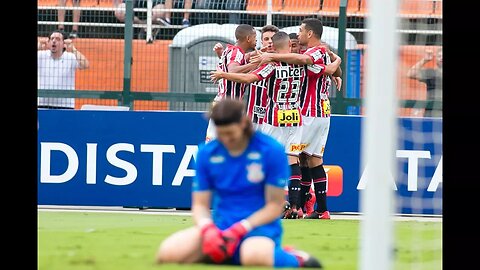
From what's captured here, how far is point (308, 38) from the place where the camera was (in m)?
12.2

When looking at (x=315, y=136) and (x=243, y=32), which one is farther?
(x=315, y=136)

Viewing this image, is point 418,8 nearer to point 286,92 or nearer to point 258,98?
point 286,92

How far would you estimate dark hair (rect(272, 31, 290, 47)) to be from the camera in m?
12.0

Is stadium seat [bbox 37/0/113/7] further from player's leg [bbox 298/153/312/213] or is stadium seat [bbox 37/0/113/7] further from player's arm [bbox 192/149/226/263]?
player's arm [bbox 192/149/226/263]

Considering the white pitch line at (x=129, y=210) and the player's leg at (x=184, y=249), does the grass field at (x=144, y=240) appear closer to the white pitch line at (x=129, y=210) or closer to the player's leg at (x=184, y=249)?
the player's leg at (x=184, y=249)

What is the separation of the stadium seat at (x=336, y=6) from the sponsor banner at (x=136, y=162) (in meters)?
1.38

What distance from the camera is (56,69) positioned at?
46.3 feet

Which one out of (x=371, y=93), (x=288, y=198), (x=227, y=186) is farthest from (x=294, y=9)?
(x=371, y=93)

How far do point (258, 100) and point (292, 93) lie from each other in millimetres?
487

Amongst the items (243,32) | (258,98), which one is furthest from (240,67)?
(258,98)

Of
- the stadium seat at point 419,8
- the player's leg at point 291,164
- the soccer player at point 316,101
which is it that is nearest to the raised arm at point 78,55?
the soccer player at point 316,101

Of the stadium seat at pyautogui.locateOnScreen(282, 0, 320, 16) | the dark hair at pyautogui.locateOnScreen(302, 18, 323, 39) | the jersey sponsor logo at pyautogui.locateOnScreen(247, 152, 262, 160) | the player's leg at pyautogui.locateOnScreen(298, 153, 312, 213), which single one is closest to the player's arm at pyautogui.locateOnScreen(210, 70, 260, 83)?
the dark hair at pyautogui.locateOnScreen(302, 18, 323, 39)
